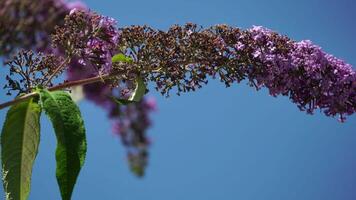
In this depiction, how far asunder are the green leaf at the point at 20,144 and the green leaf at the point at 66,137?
0.15 meters

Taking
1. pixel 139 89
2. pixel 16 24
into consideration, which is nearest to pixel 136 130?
pixel 139 89

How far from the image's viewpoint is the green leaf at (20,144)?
7.61ft

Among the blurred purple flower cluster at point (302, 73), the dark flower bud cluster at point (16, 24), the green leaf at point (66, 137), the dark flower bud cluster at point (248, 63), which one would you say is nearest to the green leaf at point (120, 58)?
the dark flower bud cluster at point (248, 63)

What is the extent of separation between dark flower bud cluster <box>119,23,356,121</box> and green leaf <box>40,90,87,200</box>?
1.97 feet

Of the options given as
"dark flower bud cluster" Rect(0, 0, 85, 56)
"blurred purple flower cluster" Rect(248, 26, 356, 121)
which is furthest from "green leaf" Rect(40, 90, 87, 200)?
"blurred purple flower cluster" Rect(248, 26, 356, 121)

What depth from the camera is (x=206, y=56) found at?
9.48 feet

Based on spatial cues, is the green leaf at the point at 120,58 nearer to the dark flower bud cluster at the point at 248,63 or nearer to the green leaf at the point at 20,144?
the dark flower bud cluster at the point at 248,63

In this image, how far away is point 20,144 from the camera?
2355mm

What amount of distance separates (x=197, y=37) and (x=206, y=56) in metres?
0.14

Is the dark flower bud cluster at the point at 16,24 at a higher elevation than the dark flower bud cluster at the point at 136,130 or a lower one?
lower

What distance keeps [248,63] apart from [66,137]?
1.33m

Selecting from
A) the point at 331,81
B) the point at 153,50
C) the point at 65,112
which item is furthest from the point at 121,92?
the point at 331,81

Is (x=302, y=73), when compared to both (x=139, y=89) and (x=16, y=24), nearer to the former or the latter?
(x=139, y=89)

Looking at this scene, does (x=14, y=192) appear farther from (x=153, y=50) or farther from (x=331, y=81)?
(x=331, y=81)
